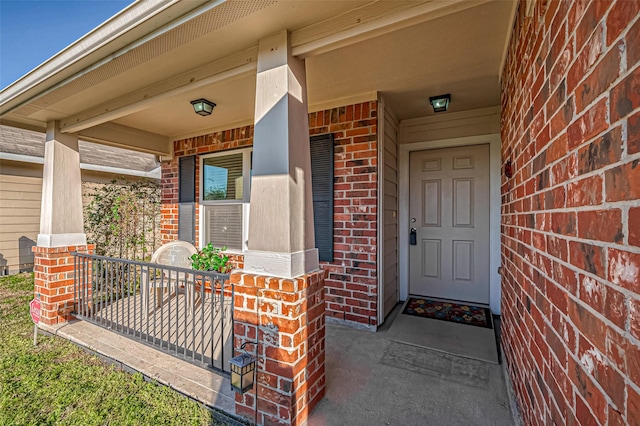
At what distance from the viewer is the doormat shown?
10.6 feet

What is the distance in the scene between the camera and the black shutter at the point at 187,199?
4.51 m

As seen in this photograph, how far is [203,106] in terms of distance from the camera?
322 centimetres

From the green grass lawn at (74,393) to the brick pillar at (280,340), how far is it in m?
0.46

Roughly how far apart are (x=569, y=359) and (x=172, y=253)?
4019mm

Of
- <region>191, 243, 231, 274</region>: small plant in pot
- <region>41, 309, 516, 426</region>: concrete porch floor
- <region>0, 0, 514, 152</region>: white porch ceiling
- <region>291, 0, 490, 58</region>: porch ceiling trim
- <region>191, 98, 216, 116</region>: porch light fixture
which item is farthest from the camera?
<region>191, 243, 231, 274</region>: small plant in pot

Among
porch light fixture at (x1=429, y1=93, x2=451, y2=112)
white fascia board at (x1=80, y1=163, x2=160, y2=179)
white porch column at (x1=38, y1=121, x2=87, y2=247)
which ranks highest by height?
porch light fixture at (x1=429, y1=93, x2=451, y2=112)

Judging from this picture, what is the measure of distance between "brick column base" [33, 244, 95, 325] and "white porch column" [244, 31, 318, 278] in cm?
283

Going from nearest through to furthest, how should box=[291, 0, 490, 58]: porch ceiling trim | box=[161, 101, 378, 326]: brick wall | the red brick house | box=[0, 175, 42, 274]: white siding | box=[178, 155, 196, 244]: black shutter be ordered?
1. the red brick house
2. box=[291, 0, 490, 58]: porch ceiling trim
3. box=[161, 101, 378, 326]: brick wall
4. box=[178, 155, 196, 244]: black shutter
5. box=[0, 175, 42, 274]: white siding

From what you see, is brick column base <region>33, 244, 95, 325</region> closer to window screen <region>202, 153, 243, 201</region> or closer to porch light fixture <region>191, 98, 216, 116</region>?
window screen <region>202, 153, 243, 201</region>

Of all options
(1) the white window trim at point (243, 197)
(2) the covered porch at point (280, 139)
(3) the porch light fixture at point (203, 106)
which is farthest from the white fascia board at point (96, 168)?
(3) the porch light fixture at point (203, 106)

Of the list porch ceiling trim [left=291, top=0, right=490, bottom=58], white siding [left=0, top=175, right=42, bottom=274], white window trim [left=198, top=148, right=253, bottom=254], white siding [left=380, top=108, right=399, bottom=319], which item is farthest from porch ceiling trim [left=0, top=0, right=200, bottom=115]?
white siding [left=0, top=175, right=42, bottom=274]

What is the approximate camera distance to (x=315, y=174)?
11.1 ft

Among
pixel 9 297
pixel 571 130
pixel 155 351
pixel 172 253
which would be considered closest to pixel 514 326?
pixel 571 130

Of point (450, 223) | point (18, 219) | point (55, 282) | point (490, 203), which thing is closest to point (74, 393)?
point (55, 282)
